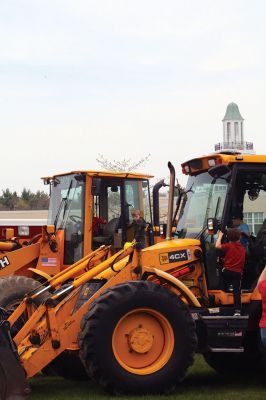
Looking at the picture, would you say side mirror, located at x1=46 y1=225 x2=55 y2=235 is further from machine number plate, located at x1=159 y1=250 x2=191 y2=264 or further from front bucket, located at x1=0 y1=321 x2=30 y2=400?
front bucket, located at x1=0 y1=321 x2=30 y2=400

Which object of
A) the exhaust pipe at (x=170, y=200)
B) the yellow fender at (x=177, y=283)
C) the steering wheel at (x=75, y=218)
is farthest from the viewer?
the steering wheel at (x=75, y=218)

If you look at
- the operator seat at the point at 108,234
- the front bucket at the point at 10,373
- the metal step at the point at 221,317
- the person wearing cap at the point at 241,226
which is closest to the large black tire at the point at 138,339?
the metal step at the point at 221,317

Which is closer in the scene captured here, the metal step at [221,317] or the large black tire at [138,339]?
the large black tire at [138,339]

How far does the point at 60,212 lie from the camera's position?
45.5 ft

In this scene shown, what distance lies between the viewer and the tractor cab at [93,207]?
13492 millimetres

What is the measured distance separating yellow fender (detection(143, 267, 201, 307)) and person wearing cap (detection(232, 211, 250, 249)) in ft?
3.23

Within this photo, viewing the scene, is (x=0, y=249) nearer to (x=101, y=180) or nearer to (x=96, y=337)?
(x=101, y=180)

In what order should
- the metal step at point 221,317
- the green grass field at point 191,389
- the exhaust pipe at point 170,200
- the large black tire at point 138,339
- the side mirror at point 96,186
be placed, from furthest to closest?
the side mirror at point 96,186, the exhaust pipe at point 170,200, the metal step at point 221,317, the green grass field at point 191,389, the large black tire at point 138,339

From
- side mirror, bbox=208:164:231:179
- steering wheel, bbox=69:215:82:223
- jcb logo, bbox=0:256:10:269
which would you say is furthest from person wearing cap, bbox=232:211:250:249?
jcb logo, bbox=0:256:10:269

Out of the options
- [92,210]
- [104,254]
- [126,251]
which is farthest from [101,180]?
[126,251]

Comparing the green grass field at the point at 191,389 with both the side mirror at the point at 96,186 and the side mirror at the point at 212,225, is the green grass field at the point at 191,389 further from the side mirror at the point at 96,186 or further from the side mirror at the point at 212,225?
the side mirror at the point at 96,186

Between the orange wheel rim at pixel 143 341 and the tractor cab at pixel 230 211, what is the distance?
100cm

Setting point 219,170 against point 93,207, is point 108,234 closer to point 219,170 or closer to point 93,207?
point 93,207

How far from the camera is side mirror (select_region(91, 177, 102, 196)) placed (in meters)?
13.4
